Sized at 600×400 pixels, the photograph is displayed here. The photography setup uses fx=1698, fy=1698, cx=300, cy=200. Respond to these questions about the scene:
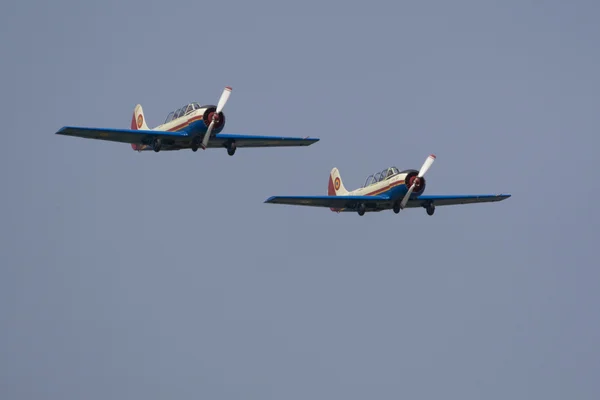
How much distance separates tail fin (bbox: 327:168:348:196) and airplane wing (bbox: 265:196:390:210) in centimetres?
567

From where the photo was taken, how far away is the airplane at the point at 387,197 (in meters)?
81.1

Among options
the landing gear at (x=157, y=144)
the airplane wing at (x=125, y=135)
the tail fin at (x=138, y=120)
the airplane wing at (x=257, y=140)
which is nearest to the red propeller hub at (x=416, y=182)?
the airplane wing at (x=257, y=140)

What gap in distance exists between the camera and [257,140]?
84625 millimetres

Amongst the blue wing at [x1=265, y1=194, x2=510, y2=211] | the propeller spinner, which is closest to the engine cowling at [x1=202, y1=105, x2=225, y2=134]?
the blue wing at [x1=265, y1=194, x2=510, y2=211]

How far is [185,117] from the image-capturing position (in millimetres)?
81562

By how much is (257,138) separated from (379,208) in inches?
276

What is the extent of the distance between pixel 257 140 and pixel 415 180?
28.6 feet

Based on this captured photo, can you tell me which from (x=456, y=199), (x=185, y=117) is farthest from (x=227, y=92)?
(x=456, y=199)

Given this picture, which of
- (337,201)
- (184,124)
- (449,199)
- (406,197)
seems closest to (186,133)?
(184,124)

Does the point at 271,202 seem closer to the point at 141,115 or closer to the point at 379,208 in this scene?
the point at 379,208

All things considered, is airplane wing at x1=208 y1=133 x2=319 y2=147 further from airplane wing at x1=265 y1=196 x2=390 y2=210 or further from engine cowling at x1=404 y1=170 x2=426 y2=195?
engine cowling at x1=404 y1=170 x2=426 y2=195

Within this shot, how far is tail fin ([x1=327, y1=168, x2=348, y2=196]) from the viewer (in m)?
90.0

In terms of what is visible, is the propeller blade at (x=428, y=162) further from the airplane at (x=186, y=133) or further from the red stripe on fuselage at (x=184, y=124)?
the red stripe on fuselage at (x=184, y=124)

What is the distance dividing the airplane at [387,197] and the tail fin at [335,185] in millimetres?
4061
